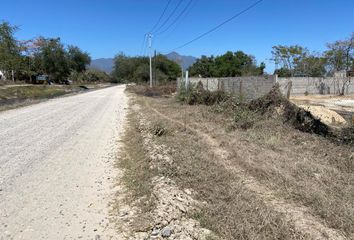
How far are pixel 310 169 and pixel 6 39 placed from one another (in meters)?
34.6

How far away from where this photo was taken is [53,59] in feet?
230

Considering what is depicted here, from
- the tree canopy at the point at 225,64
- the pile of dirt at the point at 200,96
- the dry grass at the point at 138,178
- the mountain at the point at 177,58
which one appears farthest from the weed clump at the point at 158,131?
the tree canopy at the point at 225,64

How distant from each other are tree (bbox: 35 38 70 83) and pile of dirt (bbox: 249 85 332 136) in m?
66.5

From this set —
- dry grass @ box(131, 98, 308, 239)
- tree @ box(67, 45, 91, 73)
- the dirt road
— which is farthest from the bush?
dry grass @ box(131, 98, 308, 239)

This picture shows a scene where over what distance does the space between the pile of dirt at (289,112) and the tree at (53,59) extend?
66533 mm

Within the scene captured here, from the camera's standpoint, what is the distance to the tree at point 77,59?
7868cm

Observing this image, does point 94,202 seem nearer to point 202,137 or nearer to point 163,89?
point 202,137

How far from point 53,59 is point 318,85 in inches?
2269

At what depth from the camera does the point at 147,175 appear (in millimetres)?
5785

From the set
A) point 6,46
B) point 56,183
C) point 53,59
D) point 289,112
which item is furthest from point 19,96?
point 53,59

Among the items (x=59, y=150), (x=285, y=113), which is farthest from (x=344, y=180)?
(x=59, y=150)

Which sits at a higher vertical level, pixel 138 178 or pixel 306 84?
pixel 306 84

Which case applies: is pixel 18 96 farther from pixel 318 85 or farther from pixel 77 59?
pixel 77 59

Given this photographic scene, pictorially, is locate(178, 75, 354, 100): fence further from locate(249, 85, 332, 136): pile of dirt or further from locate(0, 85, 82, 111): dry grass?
locate(0, 85, 82, 111): dry grass
